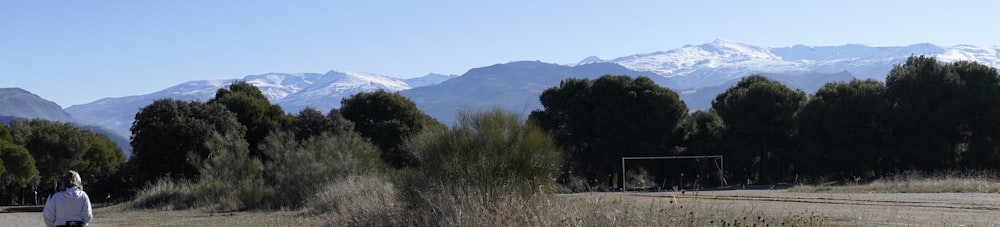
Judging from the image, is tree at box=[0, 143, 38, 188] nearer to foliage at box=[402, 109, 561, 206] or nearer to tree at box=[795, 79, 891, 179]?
tree at box=[795, 79, 891, 179]

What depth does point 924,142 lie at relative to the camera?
40.4 m

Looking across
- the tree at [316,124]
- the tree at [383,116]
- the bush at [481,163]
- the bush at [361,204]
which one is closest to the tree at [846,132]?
the tree at [383,116]

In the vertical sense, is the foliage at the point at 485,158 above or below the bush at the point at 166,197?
above

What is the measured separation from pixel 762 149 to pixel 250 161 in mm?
24583

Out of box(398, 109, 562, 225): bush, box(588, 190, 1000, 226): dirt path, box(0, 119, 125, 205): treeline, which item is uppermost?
box(398, 109, 562, 225): bush

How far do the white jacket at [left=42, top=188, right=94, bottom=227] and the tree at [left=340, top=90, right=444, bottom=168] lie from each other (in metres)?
34.5

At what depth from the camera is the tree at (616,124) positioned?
45.8 m

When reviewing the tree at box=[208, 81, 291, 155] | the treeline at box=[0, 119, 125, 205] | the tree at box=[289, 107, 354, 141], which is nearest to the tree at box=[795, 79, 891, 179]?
the tree at box=[289, 107, 354, 141]

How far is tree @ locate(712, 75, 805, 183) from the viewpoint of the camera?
46.3 meters

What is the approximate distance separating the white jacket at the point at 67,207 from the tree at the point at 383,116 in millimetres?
34494

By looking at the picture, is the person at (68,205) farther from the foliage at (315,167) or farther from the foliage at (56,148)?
the foliage at (56,148)

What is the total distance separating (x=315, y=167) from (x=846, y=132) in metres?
23.8

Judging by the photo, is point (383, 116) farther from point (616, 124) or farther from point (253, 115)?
point (616, 124)

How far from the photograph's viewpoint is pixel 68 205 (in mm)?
11227
